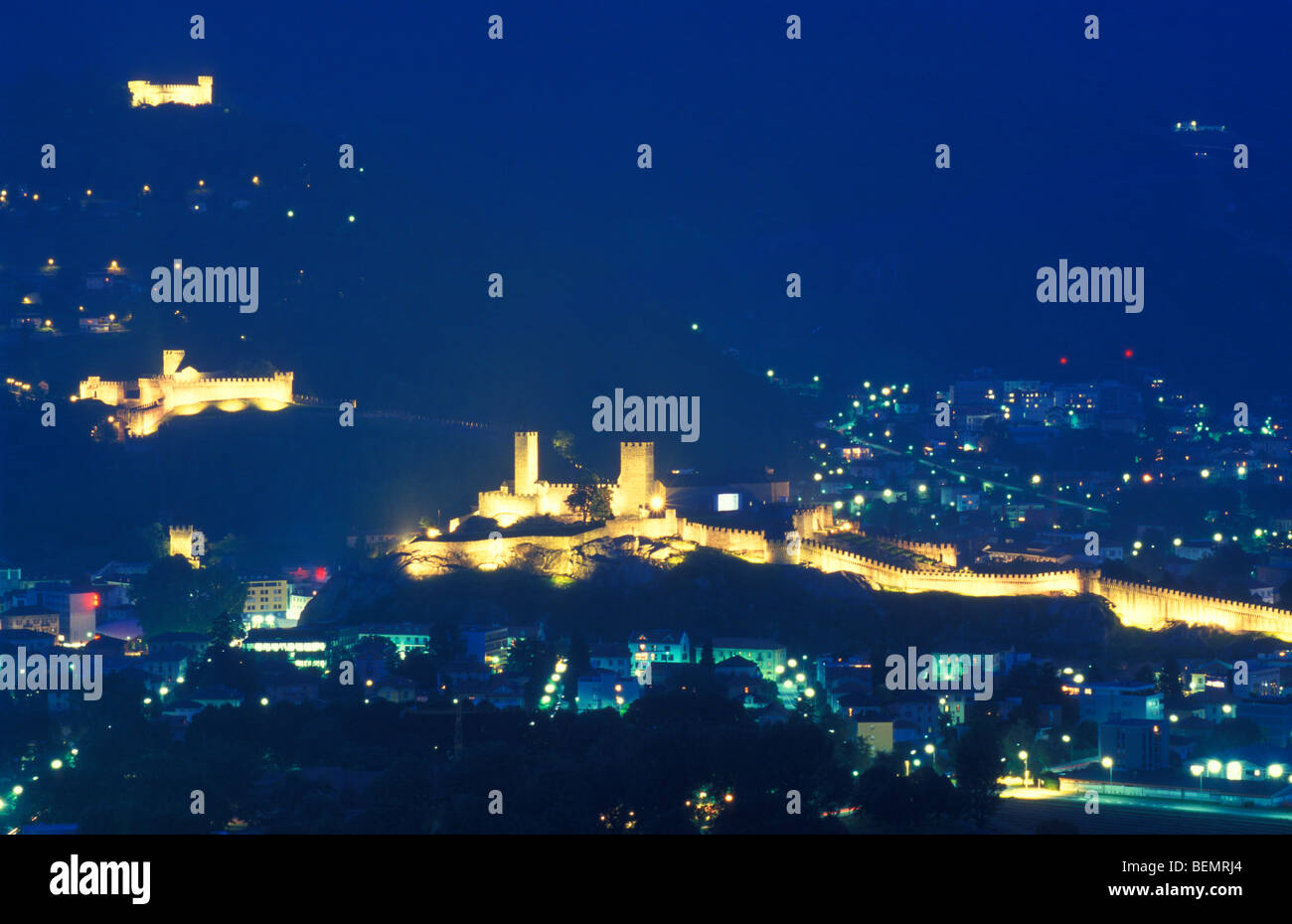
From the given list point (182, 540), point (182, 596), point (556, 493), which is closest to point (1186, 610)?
point (556, 493)

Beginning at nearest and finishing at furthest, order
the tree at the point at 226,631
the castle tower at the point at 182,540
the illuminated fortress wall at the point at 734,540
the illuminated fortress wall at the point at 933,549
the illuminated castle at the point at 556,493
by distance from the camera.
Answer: the tree at the point at 226,631, the illuminated fortress wall at the point at 734,540, the illuminated fortress wall at the point at 933,549, the illuminated castle at the point at 556,493, the castle tower at the point at 182,540

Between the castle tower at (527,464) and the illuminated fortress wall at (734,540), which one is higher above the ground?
the castle tower at (527,464)

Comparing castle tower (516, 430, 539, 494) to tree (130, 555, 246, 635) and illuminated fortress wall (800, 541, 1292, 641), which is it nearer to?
tree (130, 555, 246, 635)

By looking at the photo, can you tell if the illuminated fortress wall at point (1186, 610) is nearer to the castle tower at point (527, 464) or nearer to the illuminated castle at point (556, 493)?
the illuminated castle at point (556, 493)

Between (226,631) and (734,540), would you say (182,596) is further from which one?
(734,540)

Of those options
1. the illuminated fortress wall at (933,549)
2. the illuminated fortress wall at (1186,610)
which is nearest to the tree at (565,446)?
the illuminated fortress wall at (933,549)
